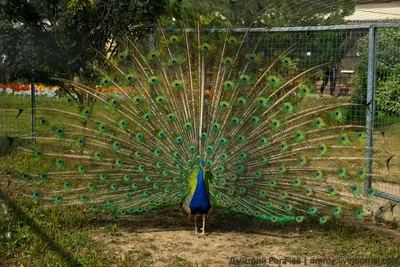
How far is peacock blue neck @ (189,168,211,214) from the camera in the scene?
559cm

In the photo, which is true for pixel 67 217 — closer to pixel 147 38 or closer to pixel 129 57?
pixel 129 57

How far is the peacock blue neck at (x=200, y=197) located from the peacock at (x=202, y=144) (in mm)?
48

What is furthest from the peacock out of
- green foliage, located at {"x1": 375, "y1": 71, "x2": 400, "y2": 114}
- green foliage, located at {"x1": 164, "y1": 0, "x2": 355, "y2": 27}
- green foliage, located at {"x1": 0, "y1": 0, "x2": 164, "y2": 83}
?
green foliage, located at {"x1": 0, "y1": 0, "x2": 164, "y2": 83}

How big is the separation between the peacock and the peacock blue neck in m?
0.05

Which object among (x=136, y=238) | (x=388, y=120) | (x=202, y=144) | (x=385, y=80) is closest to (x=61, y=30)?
(x=202, y=144)

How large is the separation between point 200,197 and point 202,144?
2.08 ft

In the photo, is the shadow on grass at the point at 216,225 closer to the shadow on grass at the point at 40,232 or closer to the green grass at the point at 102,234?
the green grass at the point at 102,234

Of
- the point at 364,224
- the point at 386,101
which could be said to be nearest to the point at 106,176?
the point at 364,224

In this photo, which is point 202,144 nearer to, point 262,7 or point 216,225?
point 216,225

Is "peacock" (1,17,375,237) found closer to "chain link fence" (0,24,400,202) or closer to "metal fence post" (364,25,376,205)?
"metal fence post" (364,25,376,205)

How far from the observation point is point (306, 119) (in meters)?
6.03

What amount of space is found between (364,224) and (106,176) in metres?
3.03

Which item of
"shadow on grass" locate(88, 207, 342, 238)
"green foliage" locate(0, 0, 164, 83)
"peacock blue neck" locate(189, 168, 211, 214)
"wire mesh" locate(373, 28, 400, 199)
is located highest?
"green foliage" locate(0, 0, 164, 83)

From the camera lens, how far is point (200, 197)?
18.3 feet
